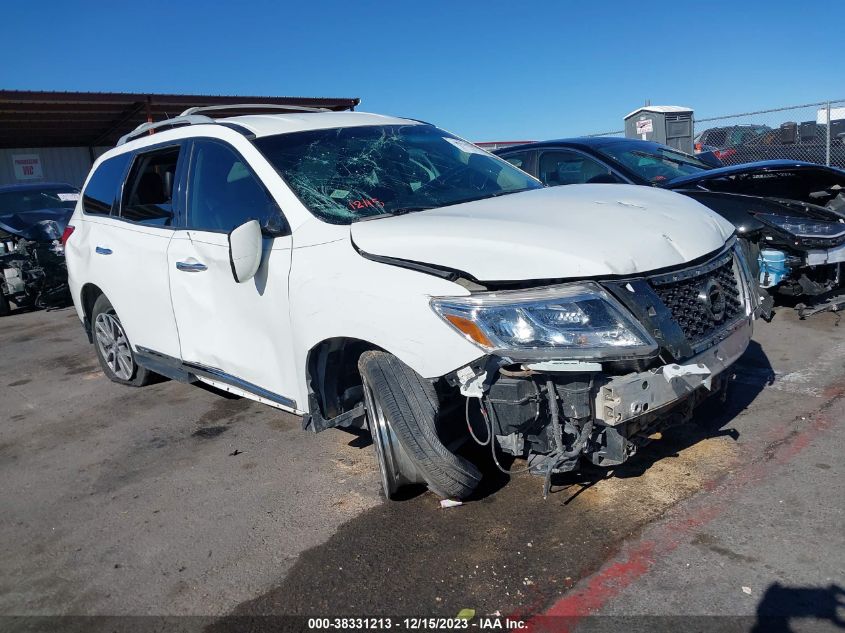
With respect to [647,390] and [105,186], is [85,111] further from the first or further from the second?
[647,390]

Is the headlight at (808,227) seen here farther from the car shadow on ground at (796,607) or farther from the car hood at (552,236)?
the car shadow on ground at (796,607)

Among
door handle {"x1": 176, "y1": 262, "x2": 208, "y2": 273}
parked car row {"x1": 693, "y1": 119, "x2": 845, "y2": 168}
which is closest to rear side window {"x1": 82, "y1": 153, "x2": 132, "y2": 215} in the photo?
door handle {"x1": 176, "y1": 262, "x2": 208, "y2": 273}

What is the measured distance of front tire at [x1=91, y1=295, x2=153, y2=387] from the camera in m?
5.55

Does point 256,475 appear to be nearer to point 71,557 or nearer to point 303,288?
point 71,557

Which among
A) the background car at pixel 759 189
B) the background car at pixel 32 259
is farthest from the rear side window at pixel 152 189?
the background car at pixel 32 259

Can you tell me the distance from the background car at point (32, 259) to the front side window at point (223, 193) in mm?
6971

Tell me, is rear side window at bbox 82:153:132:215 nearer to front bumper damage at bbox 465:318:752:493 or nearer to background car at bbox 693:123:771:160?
front bumper damage at bbox 465:318:752:493

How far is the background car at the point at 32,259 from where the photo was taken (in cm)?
1002

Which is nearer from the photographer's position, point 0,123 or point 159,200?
point 159,200

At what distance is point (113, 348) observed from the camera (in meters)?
5.77

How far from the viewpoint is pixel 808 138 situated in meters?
13.9

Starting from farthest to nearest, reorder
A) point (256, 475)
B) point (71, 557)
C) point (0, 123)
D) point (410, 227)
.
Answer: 1. point (0, 123)
2. point (256, 475)
3. point (71, 557)
4. point (410, 227)

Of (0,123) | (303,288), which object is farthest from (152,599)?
(0,123)

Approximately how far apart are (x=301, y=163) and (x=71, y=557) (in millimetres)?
2230
